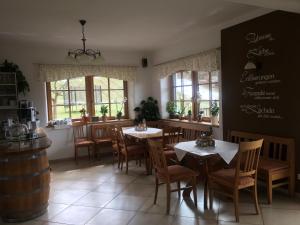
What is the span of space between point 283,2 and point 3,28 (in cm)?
400

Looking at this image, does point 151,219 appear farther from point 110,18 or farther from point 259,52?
point 110,18

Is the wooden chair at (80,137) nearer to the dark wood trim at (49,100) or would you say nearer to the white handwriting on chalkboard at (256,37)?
the dark wood trim at (49,100)

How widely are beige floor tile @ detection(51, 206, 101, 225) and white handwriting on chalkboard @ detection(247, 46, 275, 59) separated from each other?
3000 mm

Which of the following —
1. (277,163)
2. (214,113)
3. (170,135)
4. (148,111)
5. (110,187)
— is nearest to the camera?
(277,163)

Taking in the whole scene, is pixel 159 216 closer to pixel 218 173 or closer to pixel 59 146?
pixel 218 173

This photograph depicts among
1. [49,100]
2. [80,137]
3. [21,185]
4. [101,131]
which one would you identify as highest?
[49,100]

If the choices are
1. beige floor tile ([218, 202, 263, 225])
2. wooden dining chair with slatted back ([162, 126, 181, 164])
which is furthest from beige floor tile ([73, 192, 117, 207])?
beige floor tile ([218, 202, 263, 225])

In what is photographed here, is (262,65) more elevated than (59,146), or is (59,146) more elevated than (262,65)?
(262,65)

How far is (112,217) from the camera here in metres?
3.05

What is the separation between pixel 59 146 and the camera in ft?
19.1

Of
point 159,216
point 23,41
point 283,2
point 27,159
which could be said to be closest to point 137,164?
point 159,216

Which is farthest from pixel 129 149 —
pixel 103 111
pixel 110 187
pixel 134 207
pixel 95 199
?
pixel 103 111

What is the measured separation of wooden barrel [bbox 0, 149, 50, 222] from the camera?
290 centimetres

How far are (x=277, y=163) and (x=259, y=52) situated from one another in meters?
1.55
